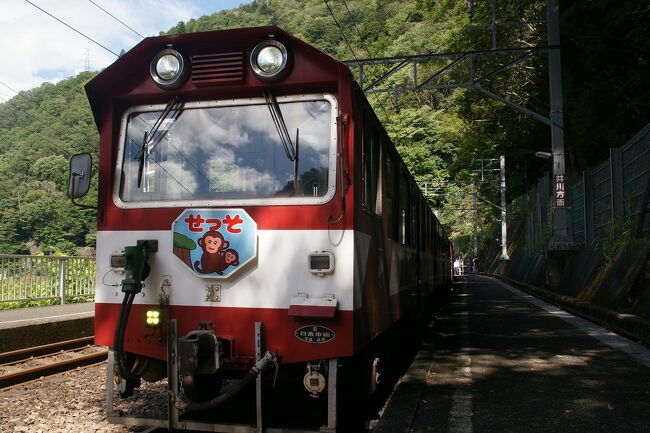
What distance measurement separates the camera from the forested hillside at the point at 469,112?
53.9ft

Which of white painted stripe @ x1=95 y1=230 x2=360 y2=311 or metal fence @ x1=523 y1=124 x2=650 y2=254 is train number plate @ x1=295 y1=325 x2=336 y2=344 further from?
metal fence @ x1=523 y1=124 x2=650 y2=254

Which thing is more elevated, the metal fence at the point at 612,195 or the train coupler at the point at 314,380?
the metal fence at the point at 612,195

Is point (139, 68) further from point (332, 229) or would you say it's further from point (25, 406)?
point (25, 406)

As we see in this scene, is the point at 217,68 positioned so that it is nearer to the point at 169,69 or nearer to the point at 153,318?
the point at 169,69

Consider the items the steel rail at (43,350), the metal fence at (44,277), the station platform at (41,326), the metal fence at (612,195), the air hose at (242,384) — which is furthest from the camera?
the metal fence at (612,195)

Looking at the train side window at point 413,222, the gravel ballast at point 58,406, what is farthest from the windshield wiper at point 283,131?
the train side window at point 413,222

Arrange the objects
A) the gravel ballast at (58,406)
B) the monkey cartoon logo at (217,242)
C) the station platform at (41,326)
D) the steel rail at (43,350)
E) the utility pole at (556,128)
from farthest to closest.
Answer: the utility pole at (556,128)
the station platform at (41,326)
the steel rail at (43,350)
the gravel ballast at (58,406)
the monkey cartoon logo at (217,242)

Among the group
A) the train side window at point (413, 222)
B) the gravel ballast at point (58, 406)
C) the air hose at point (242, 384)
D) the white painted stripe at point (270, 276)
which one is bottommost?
the gravel ballast at point (58, 406)

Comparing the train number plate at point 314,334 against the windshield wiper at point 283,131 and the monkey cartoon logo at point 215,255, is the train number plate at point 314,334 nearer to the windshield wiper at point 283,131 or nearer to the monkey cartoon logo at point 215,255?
the monkey cartoon logo at point 215,255

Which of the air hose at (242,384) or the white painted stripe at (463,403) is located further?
the white painted stripe at (463,403)

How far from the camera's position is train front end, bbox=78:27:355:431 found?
A: 154 inches

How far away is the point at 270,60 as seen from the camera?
414 centimetres

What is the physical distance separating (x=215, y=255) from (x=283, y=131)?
0.97 meters

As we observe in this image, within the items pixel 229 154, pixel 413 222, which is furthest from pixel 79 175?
pixel 413 222
